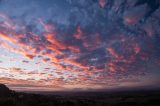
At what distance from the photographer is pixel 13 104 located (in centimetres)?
1973

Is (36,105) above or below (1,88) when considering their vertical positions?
below

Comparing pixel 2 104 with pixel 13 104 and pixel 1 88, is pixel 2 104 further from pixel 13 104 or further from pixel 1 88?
pixel 1 88

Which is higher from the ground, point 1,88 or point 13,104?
point 1,88

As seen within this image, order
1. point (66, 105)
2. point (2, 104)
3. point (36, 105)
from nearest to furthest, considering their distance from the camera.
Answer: point (2, 104) → point (36, 105) → point (66, 105)

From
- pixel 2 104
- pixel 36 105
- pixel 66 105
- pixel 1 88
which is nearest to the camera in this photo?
pixel 2 104

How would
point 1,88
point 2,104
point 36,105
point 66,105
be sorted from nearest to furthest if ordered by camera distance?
1. point 2,104
2. point 36,105
3. point 66,105
4. point 1,88

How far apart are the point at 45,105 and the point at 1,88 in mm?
26940

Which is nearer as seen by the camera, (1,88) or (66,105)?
(66,105)

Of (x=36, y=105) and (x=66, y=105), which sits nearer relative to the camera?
(x=36, y=105)

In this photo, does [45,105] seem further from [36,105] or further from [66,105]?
[66,105]

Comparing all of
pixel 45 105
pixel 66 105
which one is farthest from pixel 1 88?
pixel 45 105

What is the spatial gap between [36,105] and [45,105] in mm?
1258

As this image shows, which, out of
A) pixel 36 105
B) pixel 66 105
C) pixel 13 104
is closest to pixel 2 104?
pixel 13 104

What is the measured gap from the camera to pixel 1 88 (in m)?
48.6
